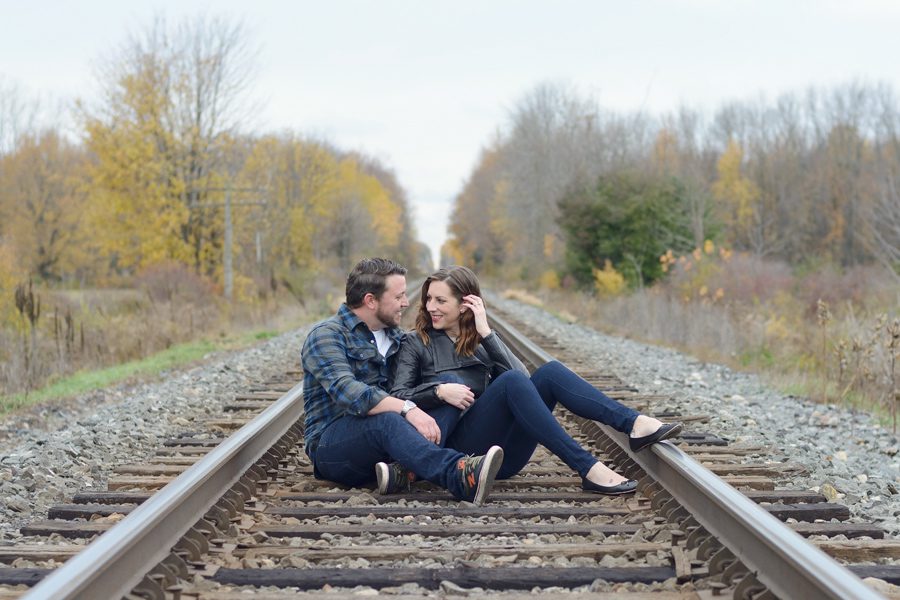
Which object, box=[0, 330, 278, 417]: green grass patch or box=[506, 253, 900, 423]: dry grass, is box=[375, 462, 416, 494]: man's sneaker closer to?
box=[506, 253, 900, 423]: dry grass

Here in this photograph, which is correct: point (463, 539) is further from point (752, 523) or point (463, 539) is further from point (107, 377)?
point (107, 377)

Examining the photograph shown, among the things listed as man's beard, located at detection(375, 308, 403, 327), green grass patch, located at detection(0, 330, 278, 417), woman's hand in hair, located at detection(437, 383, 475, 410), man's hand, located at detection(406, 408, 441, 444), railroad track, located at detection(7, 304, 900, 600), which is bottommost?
green grass patch, located at detection(0, 330, 278, 417)

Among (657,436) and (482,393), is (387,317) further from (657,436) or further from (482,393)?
(657,436)

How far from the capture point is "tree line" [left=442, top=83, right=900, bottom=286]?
26.5 m

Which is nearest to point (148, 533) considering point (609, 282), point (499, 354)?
point (499, 354)

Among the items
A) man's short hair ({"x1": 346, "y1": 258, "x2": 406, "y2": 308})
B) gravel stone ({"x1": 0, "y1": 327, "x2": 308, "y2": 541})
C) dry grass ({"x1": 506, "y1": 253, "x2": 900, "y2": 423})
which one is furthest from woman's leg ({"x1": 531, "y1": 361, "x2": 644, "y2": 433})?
dry grass ({"x1": 506, "y1": 253, "x2": 900, "y2": 423})

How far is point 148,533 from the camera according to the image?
317cm

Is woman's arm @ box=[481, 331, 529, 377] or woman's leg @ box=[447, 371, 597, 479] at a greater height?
woman's arm @ box=[481, 331, 529, 377]

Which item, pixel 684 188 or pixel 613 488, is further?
pixel 684 188

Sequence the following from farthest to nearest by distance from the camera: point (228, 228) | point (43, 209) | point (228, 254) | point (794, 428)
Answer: point (43, 209)
point (228, 254)
point (228, 228)
point (794, 428)

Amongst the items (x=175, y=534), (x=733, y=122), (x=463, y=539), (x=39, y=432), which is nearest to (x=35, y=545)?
(x=175, y=534)

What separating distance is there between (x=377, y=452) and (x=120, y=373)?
23.1ft

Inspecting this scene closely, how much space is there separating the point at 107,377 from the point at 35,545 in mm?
7087

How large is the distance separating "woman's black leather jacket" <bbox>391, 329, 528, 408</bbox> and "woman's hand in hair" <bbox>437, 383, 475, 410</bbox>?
0.21ft
